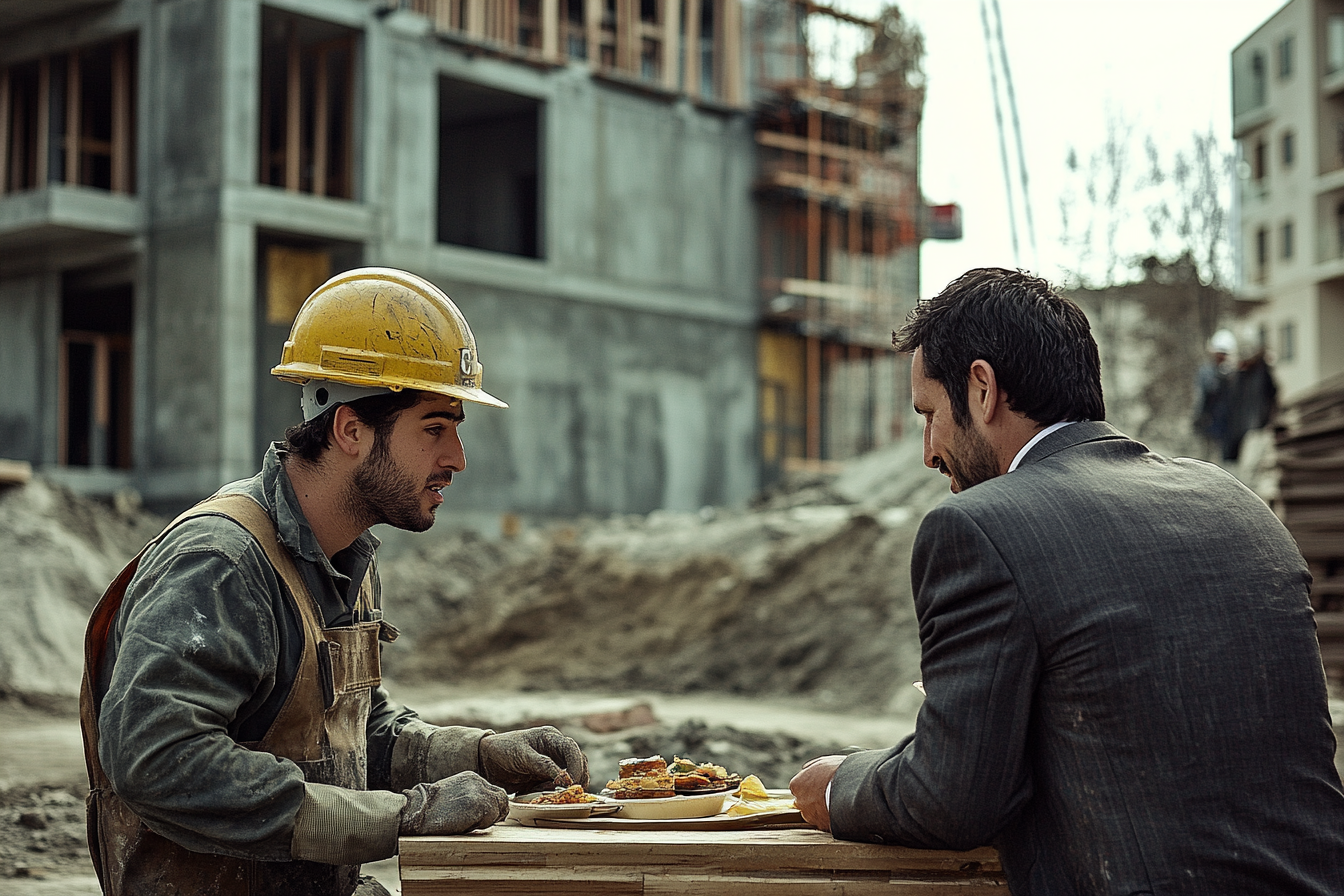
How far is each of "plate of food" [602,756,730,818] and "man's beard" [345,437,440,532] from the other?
78 cm

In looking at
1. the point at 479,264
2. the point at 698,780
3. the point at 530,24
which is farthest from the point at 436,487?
the point at 530,24

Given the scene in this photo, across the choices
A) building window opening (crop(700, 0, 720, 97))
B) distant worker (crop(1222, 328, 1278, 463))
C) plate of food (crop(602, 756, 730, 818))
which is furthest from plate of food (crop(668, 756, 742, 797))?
building window opening (crop(700, 0, 720, 97))

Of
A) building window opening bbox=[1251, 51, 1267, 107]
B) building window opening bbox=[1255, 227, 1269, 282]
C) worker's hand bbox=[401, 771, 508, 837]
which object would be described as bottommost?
worker's hand bbox=[401, 771, 508, 837]

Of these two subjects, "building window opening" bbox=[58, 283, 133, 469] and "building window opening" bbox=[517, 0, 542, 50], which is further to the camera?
"building window opening" bbox=[517, 0, 542, 50]

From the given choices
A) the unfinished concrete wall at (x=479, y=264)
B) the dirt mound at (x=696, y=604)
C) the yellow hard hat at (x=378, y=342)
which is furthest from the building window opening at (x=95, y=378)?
the yellow hard hat at (x=378, y=342)

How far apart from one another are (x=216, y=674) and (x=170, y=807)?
0.89 feet

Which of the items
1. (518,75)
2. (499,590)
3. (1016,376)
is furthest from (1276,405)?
(1016,376)

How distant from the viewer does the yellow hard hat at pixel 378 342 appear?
3.38 metres

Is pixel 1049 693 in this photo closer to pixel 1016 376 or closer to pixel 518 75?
pixel 1016 376

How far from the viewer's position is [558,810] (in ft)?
9.78

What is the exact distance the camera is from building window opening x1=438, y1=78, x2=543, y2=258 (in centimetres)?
2575

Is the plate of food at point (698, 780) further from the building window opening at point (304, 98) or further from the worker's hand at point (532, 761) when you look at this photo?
the building window opening at point (304, 98)

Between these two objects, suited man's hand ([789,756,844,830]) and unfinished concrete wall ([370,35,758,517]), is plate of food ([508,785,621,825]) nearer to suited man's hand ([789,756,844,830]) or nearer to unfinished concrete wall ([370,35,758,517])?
suited man's hand ([789,756,844,830])

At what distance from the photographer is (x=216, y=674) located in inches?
113
